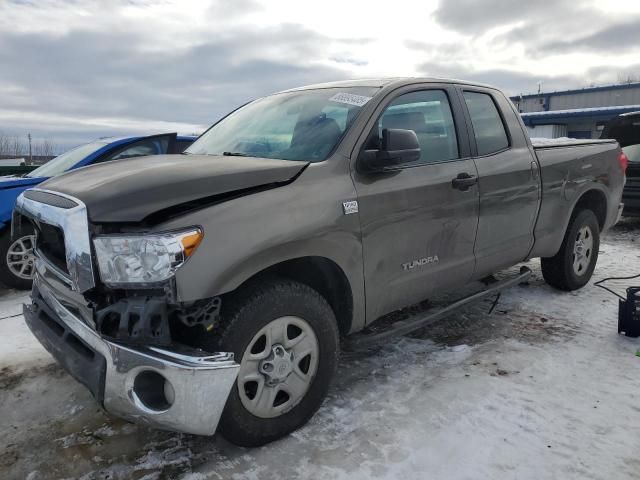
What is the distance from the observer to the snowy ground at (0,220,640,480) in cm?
241

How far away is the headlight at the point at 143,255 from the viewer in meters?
2.08

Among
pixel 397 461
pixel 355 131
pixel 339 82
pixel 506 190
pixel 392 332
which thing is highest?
pixel 339 82

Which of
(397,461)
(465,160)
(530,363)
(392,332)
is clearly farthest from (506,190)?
(397,461)

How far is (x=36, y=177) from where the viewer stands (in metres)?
5.57

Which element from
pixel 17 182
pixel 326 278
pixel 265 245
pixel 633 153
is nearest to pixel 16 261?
pixel 17 182

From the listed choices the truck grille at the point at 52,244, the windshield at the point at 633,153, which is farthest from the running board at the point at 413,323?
the windshield at the point at 633,153

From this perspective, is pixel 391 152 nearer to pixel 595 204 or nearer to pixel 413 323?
pixel 413 323

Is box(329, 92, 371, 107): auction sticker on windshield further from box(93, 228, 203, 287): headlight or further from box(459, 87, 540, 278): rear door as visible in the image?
box(93, 228, 203, 287): headlight

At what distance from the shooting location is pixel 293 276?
8.82 ft

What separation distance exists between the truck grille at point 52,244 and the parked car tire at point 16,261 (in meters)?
2.64

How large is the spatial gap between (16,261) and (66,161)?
138 centimetres

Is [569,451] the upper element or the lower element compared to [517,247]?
lower

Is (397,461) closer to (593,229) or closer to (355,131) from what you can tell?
(355,131)

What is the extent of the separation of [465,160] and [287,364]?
1.92 metres
